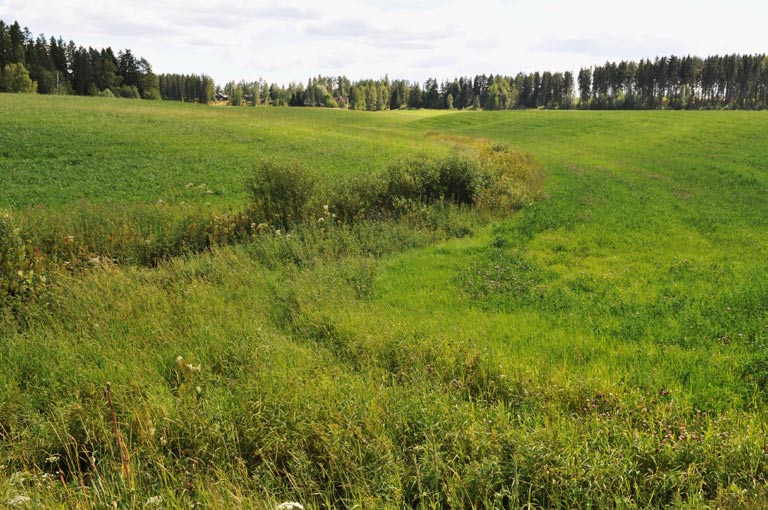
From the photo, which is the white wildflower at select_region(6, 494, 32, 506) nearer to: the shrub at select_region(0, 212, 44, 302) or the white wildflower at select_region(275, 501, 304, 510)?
the white wildflower at select_region(275, 501, 304, 510)

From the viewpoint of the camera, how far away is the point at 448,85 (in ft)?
526

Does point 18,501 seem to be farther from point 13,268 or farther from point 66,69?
point 66,69

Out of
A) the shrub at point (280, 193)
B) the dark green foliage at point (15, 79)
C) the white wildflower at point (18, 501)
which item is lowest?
the white wildflower at point (18, 501)

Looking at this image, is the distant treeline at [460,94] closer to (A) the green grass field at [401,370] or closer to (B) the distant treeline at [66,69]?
(B) the distant treeline at [66,69]

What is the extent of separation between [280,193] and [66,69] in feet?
398

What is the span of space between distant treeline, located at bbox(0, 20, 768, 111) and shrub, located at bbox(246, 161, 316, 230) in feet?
326

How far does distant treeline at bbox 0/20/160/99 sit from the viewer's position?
8988 cm

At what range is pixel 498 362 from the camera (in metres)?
6.33

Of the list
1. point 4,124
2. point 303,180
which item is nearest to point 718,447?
point 303,180

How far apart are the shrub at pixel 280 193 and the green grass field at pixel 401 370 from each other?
5.61 feet

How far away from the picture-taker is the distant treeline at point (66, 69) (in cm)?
8988

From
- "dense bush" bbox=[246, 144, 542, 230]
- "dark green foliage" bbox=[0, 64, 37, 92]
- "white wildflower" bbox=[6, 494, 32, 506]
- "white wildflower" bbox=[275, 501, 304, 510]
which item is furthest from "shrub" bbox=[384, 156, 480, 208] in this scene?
"dark green foliage" bbox=[0, 64, 37, 92]

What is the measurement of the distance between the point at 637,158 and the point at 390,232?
99.1ft

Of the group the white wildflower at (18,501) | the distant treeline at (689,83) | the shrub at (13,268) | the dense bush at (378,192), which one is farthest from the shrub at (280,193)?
the distant treeline at (689,83)
